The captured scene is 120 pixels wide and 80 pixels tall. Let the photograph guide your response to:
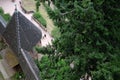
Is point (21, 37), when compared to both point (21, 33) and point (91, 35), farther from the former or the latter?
point (91, 35)

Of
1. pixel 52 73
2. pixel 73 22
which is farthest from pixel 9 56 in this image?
pixel 73 22

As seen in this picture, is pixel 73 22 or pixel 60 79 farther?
pixel 60 79

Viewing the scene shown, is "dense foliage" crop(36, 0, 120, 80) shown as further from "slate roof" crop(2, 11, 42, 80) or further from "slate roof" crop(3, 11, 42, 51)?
"slate roof" crop(3, 11, 42, 51)

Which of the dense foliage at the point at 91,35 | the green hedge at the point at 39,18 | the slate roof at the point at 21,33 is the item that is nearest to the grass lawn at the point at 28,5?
the green hedge at the point at 39,18

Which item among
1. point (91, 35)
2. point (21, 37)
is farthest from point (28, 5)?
point (91, 35)

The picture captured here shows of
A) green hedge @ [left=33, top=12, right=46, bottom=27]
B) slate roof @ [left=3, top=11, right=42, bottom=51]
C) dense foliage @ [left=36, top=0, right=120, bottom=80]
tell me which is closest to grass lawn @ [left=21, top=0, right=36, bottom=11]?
green hedge @ [left=33, top=12, right=46, bottom=27]

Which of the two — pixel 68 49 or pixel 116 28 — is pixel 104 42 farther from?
pixel 68 49

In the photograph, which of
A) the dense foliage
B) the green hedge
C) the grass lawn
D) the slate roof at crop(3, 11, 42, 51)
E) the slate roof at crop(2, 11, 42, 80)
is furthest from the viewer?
the grass lawn
